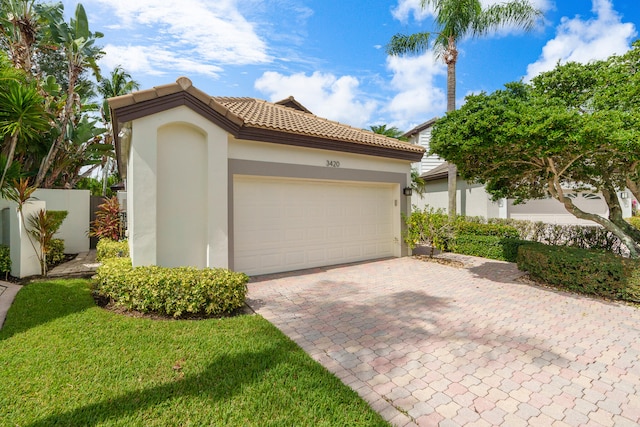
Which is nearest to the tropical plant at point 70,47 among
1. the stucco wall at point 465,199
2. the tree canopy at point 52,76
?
the tree canopy at point 52,76

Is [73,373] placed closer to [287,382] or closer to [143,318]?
[143,318]

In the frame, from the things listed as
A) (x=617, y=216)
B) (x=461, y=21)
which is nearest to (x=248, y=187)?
(x=617, y=216)

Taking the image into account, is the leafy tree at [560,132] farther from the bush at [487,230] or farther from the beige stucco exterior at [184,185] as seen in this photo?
the beige stucco exterior at [184,185]

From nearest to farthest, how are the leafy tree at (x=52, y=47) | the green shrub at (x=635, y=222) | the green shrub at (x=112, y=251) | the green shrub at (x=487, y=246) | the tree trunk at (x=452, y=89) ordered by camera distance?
the green shrub at (x=112, y=251) → the green shrub at (x=487, y=246) → the leafy tree at (x=52, y=47) → the tree trunk at (x=452, y=89) → the green shrub at (x=635, y=222)

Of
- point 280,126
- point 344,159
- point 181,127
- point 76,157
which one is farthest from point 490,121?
point 76,157

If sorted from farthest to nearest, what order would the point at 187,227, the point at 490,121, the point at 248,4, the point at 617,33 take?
1. the point at 617,33
2. the point at 248,4
3. the point at 187,227
4. the point at 490,121

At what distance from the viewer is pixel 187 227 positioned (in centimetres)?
754

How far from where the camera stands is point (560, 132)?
6.26 m

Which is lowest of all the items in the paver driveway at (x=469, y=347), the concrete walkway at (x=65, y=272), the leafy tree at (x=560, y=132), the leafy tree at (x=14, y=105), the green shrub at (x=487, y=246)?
the paver driveway at (x=469, y=347)

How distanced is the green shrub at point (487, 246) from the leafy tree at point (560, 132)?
2769 millimetres

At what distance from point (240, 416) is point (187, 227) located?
545 cm

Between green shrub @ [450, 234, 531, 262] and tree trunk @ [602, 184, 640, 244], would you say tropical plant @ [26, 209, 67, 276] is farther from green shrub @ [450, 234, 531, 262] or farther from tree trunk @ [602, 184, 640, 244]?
tree trunk @ [602, 184, 640, 244]

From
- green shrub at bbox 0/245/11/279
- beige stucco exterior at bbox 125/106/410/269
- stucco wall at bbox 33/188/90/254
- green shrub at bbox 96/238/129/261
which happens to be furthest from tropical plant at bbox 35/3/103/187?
beige stucco exterior at bbox 125/106/410/269

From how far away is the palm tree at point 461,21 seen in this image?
1450 cm
